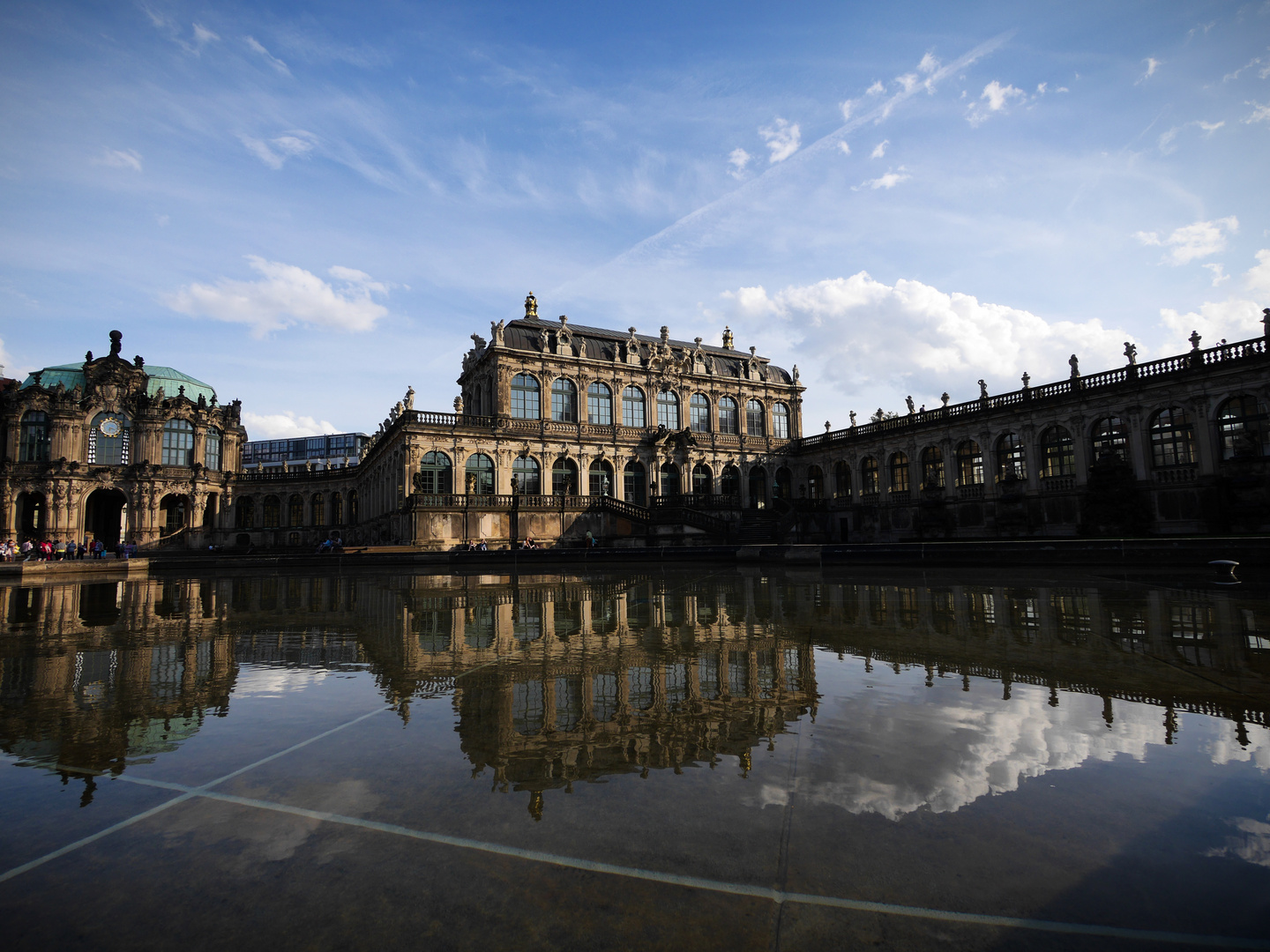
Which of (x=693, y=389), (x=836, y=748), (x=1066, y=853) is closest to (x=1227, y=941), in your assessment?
(x=1066, y=853)

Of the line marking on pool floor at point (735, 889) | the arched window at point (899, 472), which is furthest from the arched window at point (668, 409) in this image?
the line marking on pool floor at point (735, 889)

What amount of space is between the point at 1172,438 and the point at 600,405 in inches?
1315

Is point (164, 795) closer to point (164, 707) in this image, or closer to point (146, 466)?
point (164, 707)

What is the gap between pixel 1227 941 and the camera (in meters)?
1.76

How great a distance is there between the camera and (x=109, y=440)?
52.8 meters

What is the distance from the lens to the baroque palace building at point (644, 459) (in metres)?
29.5

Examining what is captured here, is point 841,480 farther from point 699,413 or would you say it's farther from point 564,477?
point 564,477

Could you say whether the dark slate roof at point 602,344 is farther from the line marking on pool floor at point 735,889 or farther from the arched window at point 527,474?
the line marking on pool floor at point 735,889

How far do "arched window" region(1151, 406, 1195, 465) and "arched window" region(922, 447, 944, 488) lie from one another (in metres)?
11.2

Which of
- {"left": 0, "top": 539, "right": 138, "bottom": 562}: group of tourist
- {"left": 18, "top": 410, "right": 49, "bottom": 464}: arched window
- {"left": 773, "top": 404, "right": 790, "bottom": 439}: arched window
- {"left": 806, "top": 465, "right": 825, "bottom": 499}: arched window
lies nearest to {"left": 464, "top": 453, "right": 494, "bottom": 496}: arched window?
{"left": 0, "top": 539, "right": 138, "bottom": 562}: group of tourist

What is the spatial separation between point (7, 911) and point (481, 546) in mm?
34907

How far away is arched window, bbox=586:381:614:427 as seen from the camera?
4666 cm

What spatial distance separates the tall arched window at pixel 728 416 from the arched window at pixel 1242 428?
30256 millimetres

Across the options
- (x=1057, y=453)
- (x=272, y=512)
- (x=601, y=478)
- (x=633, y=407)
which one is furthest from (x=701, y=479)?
(x=272, y=512)
